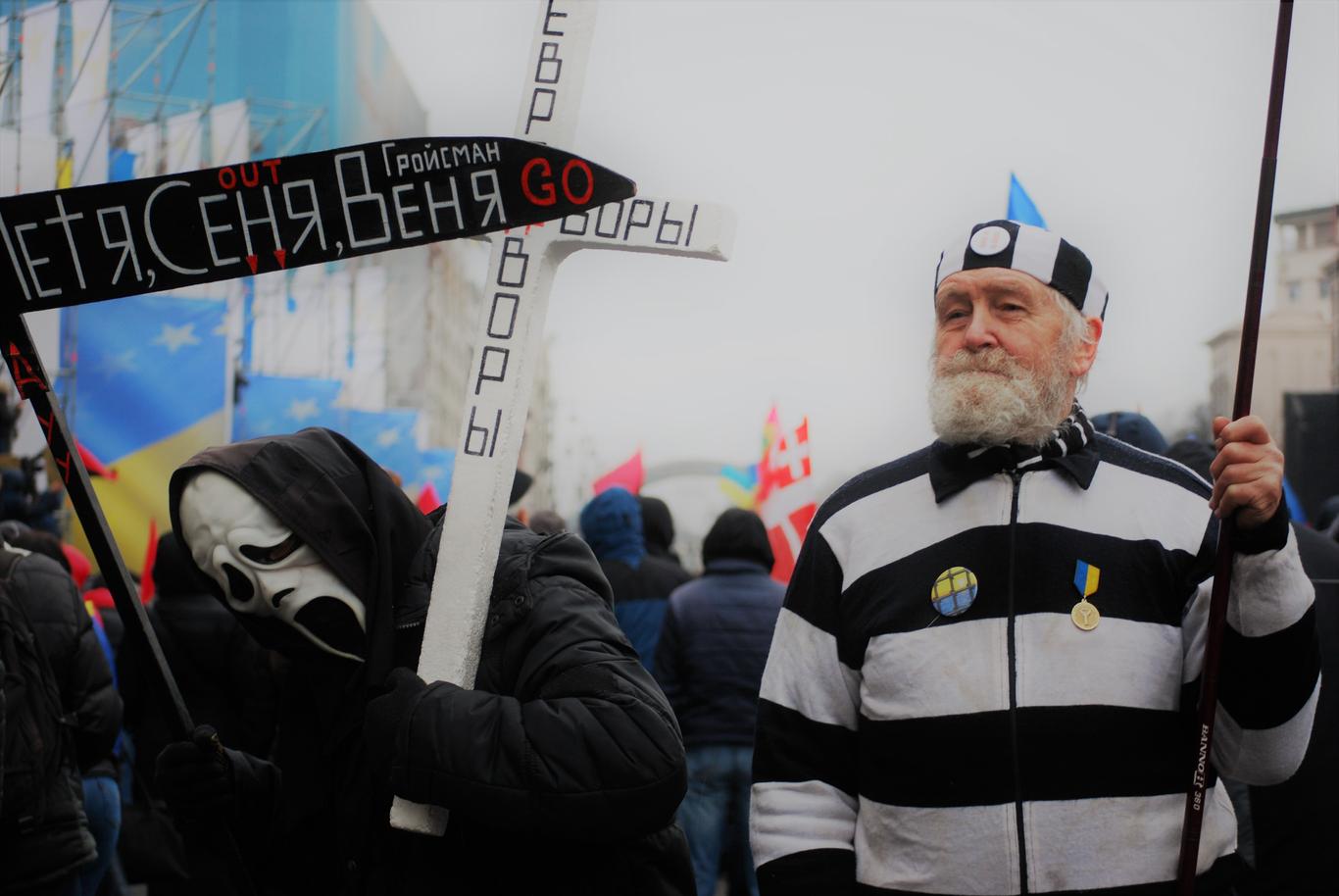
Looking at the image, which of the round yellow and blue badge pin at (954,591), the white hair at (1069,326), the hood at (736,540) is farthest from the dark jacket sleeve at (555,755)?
the hood at (736,540)

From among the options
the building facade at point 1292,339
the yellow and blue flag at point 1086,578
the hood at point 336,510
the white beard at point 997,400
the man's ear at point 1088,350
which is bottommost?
the hood at point 336,510

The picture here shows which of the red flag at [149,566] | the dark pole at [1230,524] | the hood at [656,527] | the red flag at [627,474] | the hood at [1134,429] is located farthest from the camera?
the red flag at [627,474]

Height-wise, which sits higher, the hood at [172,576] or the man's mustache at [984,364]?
the man's mustache at [984,364]

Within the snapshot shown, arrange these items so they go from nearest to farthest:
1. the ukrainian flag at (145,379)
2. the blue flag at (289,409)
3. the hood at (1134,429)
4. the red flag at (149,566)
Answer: the hood at (1134,429) < the red flag at (149,566) < the ukrainian flag at (145,379) < the blue flag at (289,409)

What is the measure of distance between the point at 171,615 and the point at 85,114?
6624 millimetres

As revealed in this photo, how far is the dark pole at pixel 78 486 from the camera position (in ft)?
7.61

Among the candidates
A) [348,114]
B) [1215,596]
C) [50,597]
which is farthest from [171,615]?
[348,114]

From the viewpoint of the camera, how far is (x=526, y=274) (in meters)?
2.56

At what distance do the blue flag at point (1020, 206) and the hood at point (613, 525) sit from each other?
3.32 meters

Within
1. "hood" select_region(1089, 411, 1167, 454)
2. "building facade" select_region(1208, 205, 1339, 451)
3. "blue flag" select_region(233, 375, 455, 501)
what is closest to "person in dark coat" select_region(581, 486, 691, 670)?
"hood" select_region(1089, 411, 1167, 454)

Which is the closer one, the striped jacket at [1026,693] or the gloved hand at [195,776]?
the striped jacket at [1026,693]

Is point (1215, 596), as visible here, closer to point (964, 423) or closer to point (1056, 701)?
point (1056, 701)

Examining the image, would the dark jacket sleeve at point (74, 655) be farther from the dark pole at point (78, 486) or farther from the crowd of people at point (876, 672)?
the dark pole at point (78, 486)

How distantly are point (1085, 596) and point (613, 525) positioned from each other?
4.51 m
